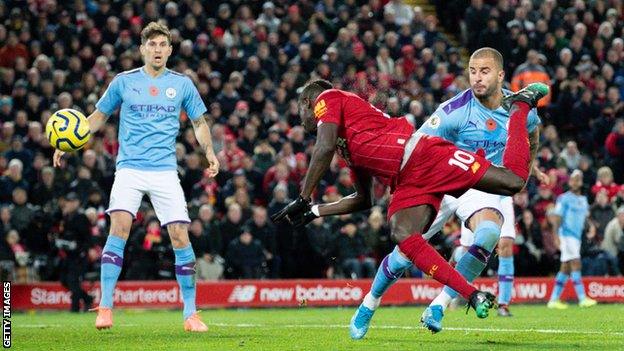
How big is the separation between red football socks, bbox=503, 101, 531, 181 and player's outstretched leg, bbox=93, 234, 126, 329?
3970 mm

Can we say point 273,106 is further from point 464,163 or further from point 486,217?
point 464,163

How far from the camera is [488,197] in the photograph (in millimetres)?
11758

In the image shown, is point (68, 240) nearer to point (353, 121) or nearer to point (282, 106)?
point (282, 106)

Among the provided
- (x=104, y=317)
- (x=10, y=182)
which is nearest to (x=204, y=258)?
(x=10, y=182)

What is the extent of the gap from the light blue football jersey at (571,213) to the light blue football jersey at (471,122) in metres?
8.14

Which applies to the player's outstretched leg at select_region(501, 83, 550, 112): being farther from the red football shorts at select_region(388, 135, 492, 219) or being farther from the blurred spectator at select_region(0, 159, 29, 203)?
the blurred spectator at select_region(0, 159, 29, 203)

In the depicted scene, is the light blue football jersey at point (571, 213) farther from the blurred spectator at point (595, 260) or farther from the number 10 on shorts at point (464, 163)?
the number 10 on shorts at point (464, 163)

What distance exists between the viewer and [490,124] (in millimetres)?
11359

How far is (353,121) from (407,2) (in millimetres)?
20677

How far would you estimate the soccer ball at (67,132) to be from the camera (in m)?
11.4

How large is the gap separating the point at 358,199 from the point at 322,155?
729mm

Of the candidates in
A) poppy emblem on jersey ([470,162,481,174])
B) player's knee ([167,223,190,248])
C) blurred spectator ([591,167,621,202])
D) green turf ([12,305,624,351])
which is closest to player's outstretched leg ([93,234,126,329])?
green turf ([12,305,624,351])

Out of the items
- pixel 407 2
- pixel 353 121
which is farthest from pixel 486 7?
pixel 353 121

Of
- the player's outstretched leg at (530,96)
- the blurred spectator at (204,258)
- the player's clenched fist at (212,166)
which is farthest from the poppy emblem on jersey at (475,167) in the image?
the blurred spectator at (204,258)
